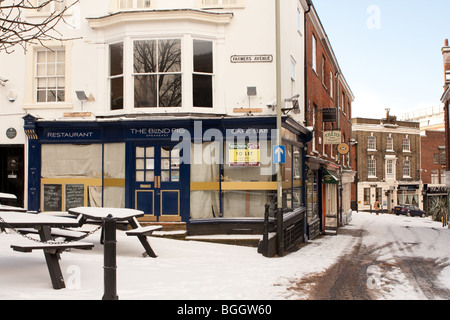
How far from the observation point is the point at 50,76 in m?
13.8

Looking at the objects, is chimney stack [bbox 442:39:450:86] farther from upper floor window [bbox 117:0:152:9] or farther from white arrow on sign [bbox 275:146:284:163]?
upper floor window [bbox 117:0:152:9]

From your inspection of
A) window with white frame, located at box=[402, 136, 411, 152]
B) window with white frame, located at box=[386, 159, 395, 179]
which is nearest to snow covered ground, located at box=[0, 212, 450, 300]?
window with white frame, located at box=[386, 159, 395, 179]

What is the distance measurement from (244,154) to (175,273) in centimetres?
548

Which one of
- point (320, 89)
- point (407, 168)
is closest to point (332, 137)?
point (320, 89)

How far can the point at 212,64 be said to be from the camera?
43.5ft

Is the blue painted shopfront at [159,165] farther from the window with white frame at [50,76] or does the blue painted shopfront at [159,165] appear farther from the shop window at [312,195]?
the shop window at [312,195]

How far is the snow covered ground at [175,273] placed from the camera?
251 inches

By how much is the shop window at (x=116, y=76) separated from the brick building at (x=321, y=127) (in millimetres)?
7652

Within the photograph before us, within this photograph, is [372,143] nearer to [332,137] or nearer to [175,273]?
[332,137]

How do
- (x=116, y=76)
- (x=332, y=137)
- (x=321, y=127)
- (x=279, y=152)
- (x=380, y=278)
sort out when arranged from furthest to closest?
(x=321, y=127)
(x=332, y=137)
(x=116, y=76)
(x=279, y=152)
(x=380, y=278)

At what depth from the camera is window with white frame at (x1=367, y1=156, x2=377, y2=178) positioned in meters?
53.2

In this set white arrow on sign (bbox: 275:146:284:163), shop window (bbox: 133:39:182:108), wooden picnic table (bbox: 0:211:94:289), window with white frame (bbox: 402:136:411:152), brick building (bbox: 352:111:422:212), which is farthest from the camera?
window with white frame (bbox: 402:136:411:152)

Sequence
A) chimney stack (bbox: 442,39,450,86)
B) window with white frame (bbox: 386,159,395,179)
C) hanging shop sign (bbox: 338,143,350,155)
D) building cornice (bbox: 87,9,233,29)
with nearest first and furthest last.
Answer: building cornice (bbox: 87,9,233,29) < hanging shop sign (bbox: 338,143,350,155) < chimney stack (bbox: 442,39,450,86) < window with white frame (bbox: 386,159,395,179)

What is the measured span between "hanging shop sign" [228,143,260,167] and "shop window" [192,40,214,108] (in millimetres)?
1525
